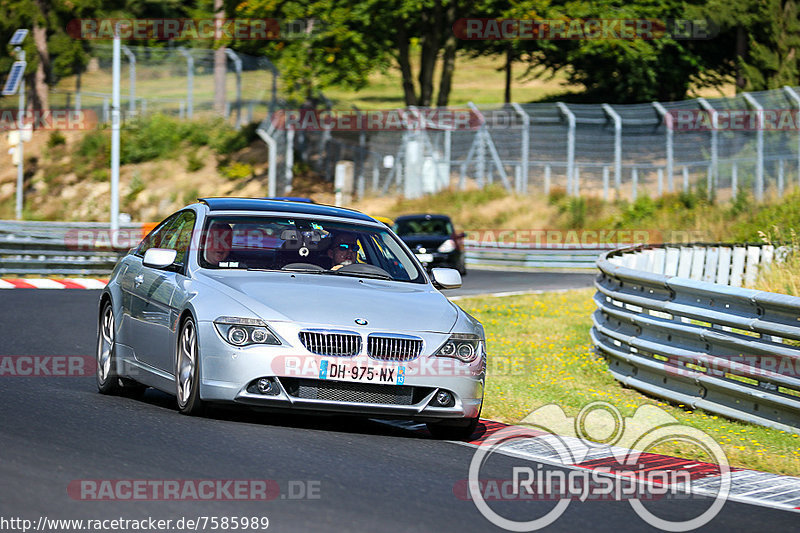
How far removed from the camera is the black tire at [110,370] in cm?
1037

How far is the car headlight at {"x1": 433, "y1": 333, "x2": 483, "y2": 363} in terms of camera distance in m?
8.88

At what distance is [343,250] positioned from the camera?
10086mm

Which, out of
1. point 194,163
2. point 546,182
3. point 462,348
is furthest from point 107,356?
Answer: point 194,163

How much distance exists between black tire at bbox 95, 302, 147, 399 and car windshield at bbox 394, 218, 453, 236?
71.5 ft

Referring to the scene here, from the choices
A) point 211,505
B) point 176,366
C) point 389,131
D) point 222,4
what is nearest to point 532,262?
point 389,131

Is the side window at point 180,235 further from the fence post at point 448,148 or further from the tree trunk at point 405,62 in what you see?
the tree trunk at point 405,62

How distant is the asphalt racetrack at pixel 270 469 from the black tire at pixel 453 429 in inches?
7.3

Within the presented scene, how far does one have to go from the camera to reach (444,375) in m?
8.82

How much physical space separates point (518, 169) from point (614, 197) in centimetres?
418

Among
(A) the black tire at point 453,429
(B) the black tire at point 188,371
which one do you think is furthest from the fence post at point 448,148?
(B) the black tire at point 188,371

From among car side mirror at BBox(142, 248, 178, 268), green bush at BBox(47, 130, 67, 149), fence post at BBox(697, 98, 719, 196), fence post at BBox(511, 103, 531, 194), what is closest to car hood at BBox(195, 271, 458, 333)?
car side mirror at BBox(142, 248, 178, 268)

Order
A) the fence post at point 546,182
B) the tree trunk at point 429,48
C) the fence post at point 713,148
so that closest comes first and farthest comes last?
the fence post at point 713,148, the fence post at point 546,182, the tree trunk at point 429,48

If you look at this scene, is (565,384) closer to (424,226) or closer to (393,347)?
(393,347)

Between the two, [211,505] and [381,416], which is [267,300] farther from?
[211,505]
